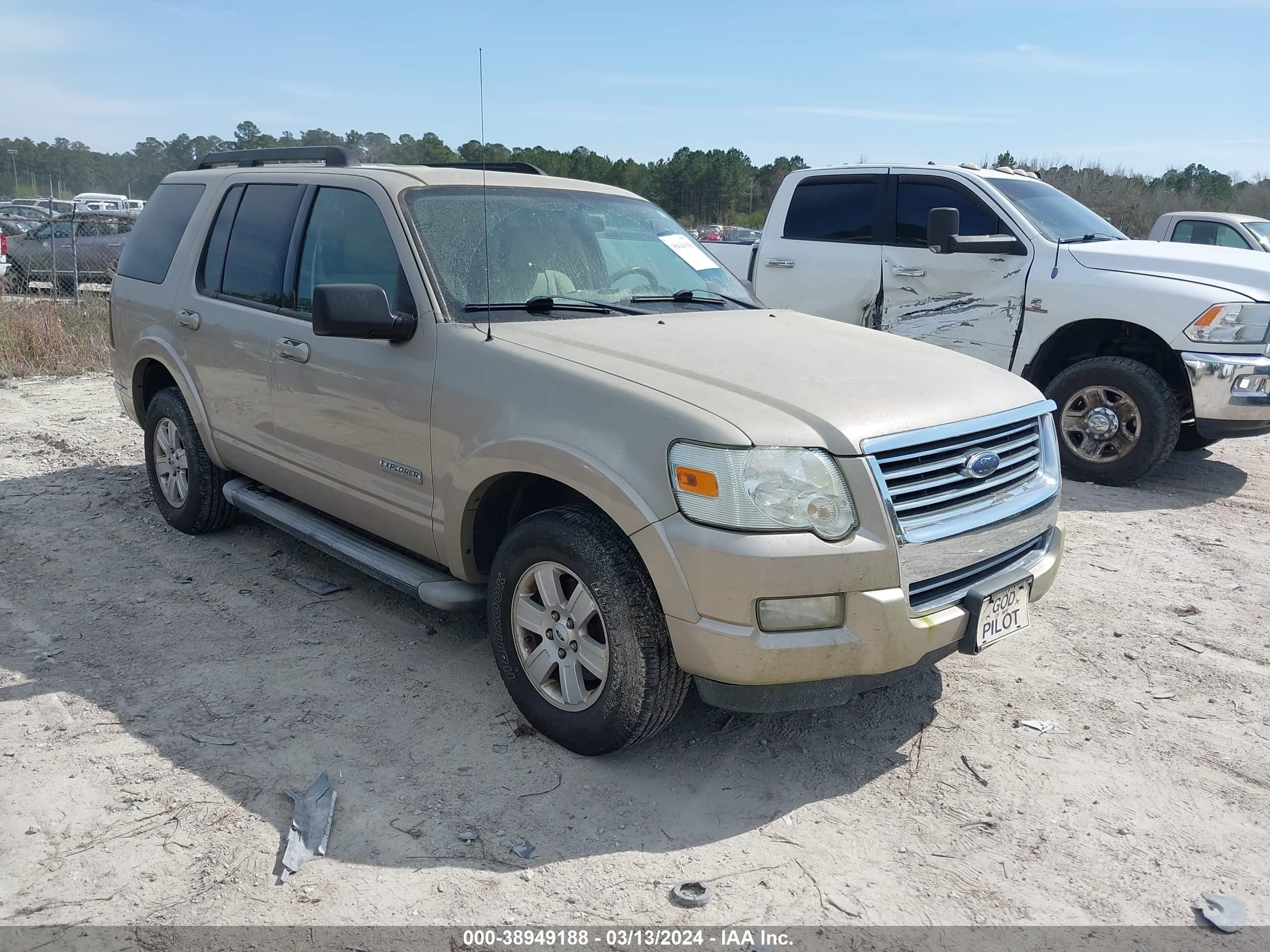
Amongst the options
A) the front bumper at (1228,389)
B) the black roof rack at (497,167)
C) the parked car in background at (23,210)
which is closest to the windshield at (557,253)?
the black roof rack at (497,167)

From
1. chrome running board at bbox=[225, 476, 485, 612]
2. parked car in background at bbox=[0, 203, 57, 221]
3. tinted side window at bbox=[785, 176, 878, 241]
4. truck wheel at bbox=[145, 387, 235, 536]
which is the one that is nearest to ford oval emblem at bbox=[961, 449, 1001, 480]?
chrome running board at bbox=[225, 476, 485, 612]

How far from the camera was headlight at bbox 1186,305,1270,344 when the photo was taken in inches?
252

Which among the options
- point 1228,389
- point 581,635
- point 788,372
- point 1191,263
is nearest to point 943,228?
point 1191,263

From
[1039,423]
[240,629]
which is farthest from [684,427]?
[240,629]

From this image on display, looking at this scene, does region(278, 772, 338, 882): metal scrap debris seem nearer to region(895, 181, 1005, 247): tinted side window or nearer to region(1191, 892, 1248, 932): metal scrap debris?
region(1191, 892, 1248, 932): metal scrap debris

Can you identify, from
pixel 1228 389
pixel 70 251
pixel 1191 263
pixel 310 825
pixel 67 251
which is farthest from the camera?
pixel 67 251

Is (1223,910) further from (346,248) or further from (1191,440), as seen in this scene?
(1191,440)

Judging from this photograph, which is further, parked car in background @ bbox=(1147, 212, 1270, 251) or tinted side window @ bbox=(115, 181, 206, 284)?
parked car in background @ bbox=(1147, 212, 1270, 251)

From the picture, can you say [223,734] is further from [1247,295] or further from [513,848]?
[1247,295]

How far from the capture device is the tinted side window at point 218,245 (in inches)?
198

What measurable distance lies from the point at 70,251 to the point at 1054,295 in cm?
1889

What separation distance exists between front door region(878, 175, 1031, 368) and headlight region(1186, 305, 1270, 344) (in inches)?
44.7

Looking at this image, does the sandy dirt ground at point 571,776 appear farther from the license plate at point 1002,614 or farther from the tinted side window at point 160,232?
the tinted side window at point 160,232

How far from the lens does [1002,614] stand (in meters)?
3.27
